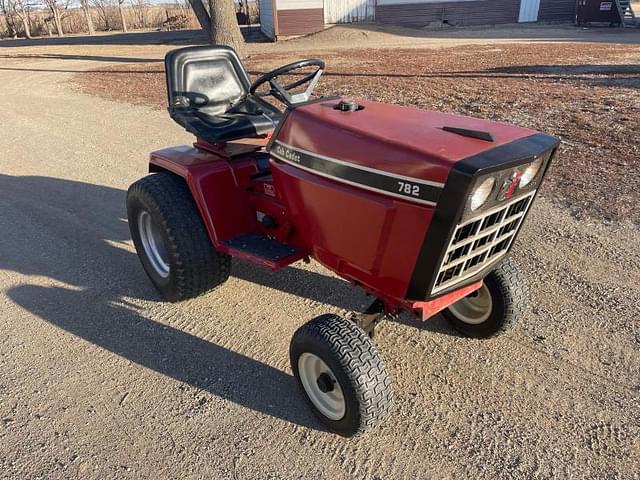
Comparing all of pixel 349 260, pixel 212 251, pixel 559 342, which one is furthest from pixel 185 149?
pixel 559 342

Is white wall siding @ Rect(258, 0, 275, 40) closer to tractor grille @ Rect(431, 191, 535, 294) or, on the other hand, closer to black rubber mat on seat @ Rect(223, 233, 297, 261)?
black rubber mat on seat @ Rect(223, 233, 297, 261)

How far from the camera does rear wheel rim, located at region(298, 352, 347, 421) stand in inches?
87.4

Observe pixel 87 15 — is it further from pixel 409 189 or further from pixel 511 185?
pixel 511 185

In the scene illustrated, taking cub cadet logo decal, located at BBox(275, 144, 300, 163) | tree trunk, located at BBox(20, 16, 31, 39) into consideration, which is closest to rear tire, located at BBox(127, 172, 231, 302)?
cub cadet logo decal, located at BBox(275, 144, 300, 163)

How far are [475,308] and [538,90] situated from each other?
21.8ft

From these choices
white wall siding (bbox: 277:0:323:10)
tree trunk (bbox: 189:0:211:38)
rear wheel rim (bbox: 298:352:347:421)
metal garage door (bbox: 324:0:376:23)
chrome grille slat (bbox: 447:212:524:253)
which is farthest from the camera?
metal garage door (bbox: 324:0:376:23)

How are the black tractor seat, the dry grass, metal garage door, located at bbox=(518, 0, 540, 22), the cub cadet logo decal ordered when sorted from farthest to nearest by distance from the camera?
metal garage door, located at bbox=(518, 0, 540, 22)
the dry grass
the black tractor seat
the cub cadet logo decal

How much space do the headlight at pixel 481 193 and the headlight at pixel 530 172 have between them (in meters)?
0.21

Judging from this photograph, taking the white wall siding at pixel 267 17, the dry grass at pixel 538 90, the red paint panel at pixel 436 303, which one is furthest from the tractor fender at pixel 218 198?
the white wall siding at pixel 267 17

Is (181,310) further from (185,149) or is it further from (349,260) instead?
(349,260)

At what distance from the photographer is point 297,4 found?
2192 centimetres

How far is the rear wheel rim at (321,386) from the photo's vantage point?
7.29 feet

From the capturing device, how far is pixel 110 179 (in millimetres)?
5320

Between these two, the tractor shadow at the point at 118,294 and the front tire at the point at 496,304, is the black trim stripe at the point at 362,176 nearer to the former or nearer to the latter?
the front tire at the point at 496,304
